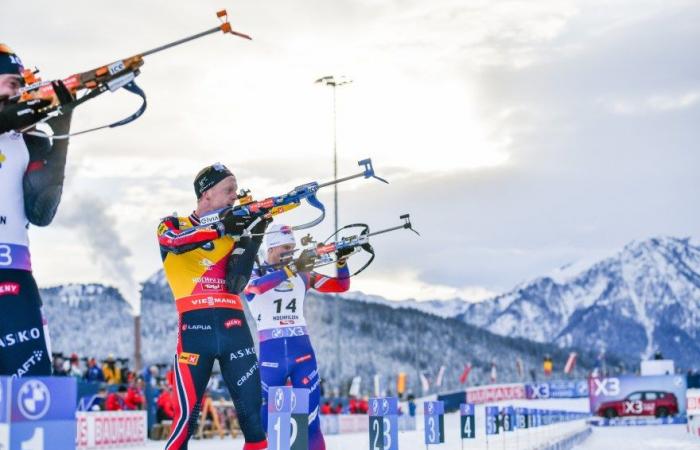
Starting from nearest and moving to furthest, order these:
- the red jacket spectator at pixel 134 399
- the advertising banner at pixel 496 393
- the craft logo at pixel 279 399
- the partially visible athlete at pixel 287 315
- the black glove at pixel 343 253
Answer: the craft logo at pixel 279 399 → the partially visible athlete at pixel 287 315 → the black glove at pixel 343 253 → the red jacket spectator at pixel 134 399 → the advertising banner at pixel 496 393

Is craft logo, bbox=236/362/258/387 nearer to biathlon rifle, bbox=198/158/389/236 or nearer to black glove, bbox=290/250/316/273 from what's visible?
biathlon rifle, bbox=198/158/389/236

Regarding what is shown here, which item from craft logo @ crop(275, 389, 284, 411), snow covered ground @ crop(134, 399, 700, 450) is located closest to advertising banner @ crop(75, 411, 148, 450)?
snow covered ground @ crop(134, 399, 700, 450)

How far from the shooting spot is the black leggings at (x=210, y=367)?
8.74 meters

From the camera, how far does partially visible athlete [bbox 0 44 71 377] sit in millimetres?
6066

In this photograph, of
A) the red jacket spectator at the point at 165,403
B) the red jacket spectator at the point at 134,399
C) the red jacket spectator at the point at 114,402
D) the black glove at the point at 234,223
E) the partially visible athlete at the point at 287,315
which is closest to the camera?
the black glove at the point at 234,223

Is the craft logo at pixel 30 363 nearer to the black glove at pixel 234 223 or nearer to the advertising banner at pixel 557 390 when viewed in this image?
the black glove at pixel 234 223

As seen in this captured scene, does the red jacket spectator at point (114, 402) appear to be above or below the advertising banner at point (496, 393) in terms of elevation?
below

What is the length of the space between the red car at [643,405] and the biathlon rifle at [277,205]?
4429 centimetres

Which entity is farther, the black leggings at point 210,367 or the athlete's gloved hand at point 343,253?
the athlete's gloved hand at point 343,253

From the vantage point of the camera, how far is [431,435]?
A: 1168 centimetres

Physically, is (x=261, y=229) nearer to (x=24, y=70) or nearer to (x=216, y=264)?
(x=216, y=264)

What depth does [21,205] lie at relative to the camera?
6418 millimetres

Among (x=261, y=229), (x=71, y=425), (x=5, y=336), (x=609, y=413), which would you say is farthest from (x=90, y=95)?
(x=609, y=413)

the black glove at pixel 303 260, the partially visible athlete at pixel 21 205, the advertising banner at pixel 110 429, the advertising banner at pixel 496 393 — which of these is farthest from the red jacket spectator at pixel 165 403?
the advertising banner at pixel 496 393
